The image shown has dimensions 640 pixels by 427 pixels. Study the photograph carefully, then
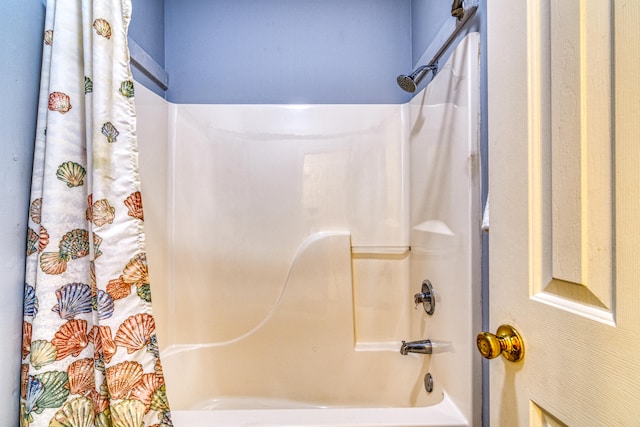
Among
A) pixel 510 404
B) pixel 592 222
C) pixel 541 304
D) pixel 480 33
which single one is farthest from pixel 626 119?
pixel 480 33

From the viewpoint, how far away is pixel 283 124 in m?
1.66

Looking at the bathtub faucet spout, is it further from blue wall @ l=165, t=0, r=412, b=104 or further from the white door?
blue wall @ l=165, t=0, r=412, b=104

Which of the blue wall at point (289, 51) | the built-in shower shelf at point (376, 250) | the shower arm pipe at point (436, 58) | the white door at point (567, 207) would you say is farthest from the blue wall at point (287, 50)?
the white door at point (567, 207)

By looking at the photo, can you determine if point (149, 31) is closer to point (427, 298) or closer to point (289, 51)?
point (289, 51)

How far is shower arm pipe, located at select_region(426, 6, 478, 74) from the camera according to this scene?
0.98 meters

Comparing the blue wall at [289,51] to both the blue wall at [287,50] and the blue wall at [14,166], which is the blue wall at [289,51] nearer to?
the blue wall at [287,50]

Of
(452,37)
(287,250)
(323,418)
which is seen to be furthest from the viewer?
(287,250)

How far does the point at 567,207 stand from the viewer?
1.40ft

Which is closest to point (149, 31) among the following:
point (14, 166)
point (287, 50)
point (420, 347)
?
point (287, 50)

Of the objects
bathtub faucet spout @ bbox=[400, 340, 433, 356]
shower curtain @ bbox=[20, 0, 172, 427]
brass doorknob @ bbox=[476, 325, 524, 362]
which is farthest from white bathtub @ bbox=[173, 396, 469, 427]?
brass doorknob @ bbox=[476, 325, 524, 362]

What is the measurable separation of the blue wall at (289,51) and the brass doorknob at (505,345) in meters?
1.40

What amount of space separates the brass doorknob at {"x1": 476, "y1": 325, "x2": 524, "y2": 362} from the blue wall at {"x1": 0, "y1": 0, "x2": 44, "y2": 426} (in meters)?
0.98

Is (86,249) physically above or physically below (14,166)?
below

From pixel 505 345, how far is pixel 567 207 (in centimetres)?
24
